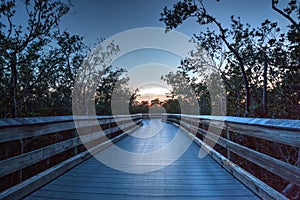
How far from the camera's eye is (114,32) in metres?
11.4

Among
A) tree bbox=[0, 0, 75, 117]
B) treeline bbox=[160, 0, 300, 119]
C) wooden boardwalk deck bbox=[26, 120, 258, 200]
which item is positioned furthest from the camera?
treeline bbox=[160, 0, 300, 119]

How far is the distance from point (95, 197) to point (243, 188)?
1617 mm

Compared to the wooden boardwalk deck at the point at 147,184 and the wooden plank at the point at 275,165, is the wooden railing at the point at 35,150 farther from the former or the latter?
the wooden plank at the point at 275,165

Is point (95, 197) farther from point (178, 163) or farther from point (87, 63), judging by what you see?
point (87, 63)

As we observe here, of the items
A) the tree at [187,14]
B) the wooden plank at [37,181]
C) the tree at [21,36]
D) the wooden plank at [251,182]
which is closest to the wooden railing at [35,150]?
the wooden plank at [37,181]

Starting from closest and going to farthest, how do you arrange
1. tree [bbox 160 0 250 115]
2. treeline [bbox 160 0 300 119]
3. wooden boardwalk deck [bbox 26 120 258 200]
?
wooden boardwalk deck [bbox 26 120 258 200] < treeline [bbox 160 0 300 119] < tree [bbox 160 0 250 115]

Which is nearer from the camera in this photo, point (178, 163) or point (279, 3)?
point (178, 163)

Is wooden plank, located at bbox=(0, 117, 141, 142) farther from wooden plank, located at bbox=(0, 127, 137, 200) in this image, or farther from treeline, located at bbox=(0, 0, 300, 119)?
treeline, located at bbox=(0, 0, 300, 119)

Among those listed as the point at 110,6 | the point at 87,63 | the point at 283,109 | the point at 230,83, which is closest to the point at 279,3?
the point at 283,109

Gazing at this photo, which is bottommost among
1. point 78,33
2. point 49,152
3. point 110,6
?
point 49,152

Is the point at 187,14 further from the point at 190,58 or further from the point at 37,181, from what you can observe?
the point at 37,181

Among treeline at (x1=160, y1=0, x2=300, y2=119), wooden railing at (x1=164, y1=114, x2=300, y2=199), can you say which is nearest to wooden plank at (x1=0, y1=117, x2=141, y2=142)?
wooden railing at (x1=164, y1=114, x2=300, y2=199)

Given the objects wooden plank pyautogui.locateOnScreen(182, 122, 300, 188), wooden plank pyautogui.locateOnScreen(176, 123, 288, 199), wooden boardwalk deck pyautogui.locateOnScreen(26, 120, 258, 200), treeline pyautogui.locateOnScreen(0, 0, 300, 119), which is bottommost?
wooden boardwalk deck pyautogui.locateOnScreen(26, 120, 258, 200)

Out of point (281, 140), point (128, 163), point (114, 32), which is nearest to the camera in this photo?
point (281, 140)
